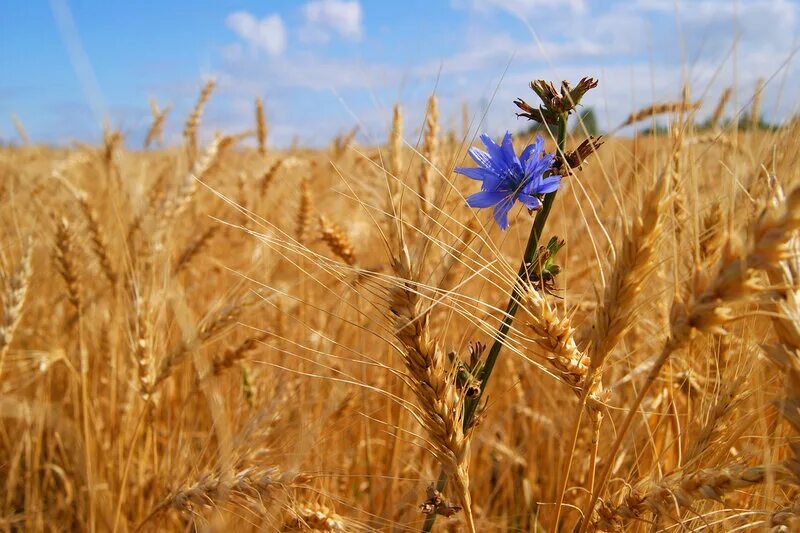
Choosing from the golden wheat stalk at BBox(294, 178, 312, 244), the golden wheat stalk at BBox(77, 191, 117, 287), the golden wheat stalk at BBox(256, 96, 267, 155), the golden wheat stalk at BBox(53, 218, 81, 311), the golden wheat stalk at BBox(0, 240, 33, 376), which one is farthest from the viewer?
the golden wheat stalk at BBox(256, 96, 267, 155)

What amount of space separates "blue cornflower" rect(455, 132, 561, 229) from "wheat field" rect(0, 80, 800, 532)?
1.4 inches

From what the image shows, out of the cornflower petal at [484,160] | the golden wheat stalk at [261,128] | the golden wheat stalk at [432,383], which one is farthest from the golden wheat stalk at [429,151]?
the golden wheat stalk at [261,128]

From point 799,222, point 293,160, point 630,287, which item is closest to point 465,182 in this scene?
point 630,287

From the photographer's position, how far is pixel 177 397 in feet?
8.03

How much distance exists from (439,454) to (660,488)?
0.31m

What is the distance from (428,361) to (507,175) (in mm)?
290

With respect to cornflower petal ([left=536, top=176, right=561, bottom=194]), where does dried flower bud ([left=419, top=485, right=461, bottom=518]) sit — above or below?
below

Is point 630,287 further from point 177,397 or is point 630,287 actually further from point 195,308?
point 195,308

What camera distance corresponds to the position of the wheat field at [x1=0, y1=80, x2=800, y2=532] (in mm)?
773

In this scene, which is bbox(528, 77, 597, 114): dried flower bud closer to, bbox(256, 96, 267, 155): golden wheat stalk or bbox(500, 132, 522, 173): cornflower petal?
bbox(500, 132, 522, 173): cornflower petal

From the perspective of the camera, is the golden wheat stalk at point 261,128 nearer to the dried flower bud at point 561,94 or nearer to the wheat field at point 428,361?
the wheat field at point 428,361

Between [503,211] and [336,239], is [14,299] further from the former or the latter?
[503,211]

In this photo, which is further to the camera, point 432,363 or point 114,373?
point 114,373

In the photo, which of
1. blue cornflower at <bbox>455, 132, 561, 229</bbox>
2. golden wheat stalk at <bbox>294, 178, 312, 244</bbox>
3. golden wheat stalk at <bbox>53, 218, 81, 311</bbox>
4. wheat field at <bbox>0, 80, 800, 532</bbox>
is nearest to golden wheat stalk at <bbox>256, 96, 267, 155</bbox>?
wheat field at <bbox>0, 80, 800, 532</bbox>
